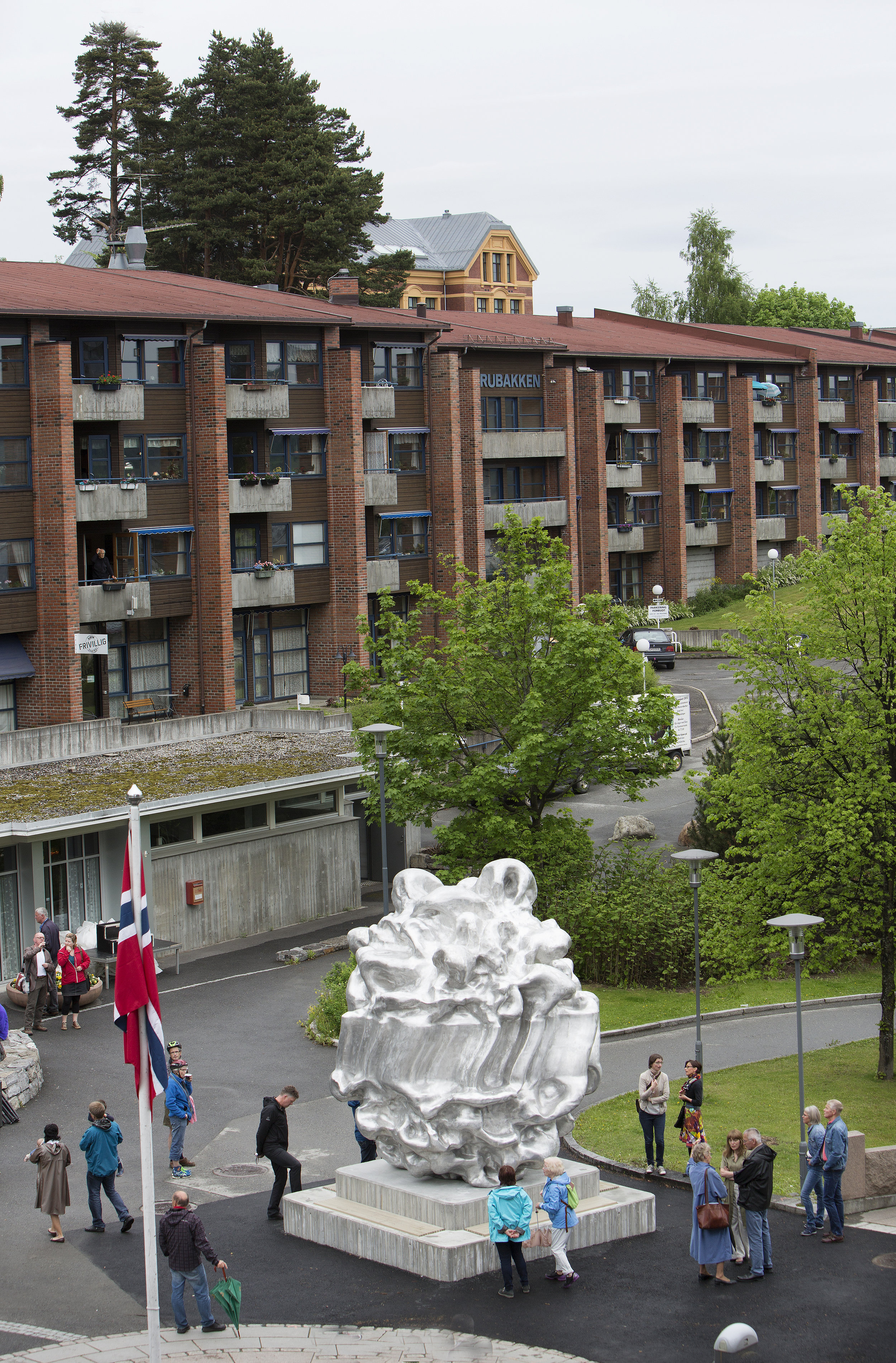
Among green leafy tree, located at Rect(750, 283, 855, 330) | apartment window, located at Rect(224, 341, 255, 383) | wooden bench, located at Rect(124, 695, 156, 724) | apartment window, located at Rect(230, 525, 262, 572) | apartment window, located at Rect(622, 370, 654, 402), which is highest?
green leafy tree, located at Rect(750, 283, 855, 330)

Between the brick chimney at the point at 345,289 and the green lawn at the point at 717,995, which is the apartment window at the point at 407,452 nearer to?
the brick chimney at the point at 345,289

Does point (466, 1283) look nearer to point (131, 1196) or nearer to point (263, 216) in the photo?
point (131, 1196)

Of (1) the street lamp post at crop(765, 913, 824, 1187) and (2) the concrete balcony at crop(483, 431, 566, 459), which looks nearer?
(1) the street lamp post at crop(765, 913, 824, 1187)

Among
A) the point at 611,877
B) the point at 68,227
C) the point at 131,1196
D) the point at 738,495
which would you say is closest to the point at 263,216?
the point at 68,227

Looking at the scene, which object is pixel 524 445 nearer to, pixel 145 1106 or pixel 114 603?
pixel 114 603

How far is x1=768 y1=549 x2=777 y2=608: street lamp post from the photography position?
26.9m

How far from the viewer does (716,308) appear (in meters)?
106

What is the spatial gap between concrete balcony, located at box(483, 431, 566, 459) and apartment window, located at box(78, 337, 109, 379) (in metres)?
19.8

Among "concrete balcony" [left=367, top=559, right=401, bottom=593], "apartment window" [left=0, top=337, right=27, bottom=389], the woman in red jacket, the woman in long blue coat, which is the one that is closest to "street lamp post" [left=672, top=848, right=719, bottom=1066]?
the woman in long blue coat

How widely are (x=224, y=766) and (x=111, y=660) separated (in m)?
14.5

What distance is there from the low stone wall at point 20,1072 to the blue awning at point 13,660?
72.7ft

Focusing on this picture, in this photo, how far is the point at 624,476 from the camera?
7450 centimetres

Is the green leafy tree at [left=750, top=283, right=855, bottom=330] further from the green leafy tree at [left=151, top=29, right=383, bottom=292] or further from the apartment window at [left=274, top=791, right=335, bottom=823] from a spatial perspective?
the apartment window at [left=274, top=791, right=335, bottom=823]

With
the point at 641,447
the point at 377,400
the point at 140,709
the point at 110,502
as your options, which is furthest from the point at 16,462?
the point at 641,447
